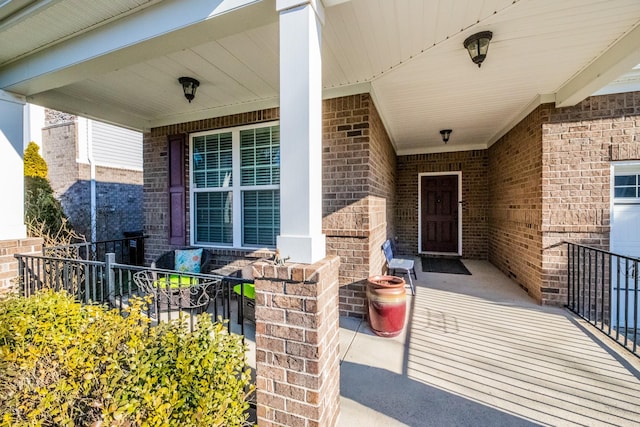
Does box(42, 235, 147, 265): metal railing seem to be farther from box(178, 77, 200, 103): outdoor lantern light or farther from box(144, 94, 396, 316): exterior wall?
box(144, 94, 396, 316): exterior wall

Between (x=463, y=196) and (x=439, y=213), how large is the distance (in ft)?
2.32

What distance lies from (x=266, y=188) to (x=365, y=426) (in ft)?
10.4

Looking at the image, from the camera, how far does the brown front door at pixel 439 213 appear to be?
725 centimetres

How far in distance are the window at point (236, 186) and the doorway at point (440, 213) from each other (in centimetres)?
472

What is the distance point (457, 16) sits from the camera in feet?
7.41

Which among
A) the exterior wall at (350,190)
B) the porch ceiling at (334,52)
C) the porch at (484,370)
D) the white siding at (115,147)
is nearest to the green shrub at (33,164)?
the white siding at (115,147)

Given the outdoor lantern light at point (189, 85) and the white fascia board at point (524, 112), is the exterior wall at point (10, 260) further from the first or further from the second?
the white fascia board at point (524, 112)

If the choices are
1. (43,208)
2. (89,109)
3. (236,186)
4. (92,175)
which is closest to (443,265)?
(236,186)

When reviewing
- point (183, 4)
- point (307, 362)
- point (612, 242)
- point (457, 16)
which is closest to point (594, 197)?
point (612, 242)

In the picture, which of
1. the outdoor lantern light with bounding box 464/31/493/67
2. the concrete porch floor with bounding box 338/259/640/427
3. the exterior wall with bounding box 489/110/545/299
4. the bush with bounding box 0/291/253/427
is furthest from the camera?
the exterior wall with bounding box 489/110/545/299

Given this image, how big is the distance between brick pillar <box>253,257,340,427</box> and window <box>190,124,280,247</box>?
2.55 m

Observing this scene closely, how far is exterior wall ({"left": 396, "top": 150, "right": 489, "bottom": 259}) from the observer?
6.97m

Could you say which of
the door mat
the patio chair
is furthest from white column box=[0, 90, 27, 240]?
the door mat

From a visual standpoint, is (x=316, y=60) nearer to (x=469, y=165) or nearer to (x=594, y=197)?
(x=594, y=197)
